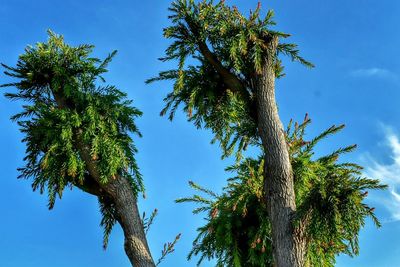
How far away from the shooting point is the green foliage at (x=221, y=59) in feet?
30.1

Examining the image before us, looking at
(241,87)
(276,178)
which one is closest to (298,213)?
(276,178)

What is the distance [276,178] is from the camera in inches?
322

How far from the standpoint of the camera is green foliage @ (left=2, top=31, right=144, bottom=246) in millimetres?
8914

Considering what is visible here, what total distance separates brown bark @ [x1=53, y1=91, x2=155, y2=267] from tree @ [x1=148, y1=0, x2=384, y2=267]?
201 cm

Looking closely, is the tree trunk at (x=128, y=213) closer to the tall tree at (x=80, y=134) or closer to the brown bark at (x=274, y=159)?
→ the tall tree at (x=80, y=134)

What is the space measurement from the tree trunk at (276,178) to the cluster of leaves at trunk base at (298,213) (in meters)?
0.28

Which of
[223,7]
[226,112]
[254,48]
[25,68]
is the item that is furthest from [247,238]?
[25,68]

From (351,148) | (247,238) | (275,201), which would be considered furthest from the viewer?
(247,238)

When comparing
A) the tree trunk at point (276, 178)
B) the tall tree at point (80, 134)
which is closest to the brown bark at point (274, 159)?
the tree trunk at point (276, 178)

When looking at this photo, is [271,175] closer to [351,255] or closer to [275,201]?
[275,201]

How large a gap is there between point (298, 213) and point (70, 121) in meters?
4.52

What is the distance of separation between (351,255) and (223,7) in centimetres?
542

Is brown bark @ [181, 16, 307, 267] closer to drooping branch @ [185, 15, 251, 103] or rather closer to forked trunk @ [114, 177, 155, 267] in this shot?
drooping branch @ [185, 15, 251, 103]

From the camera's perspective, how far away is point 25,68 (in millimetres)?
9477
